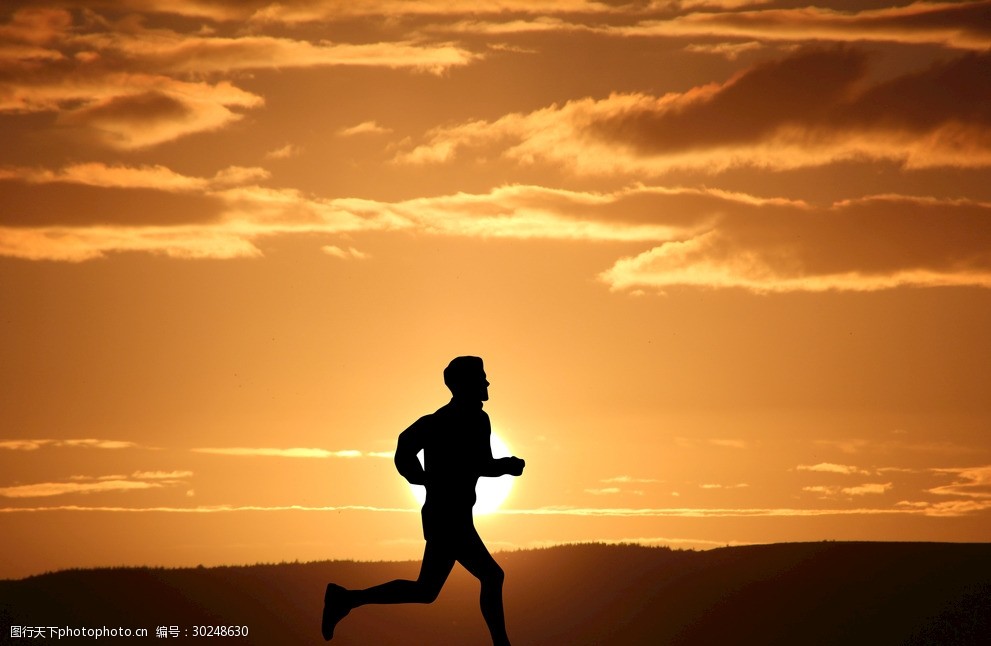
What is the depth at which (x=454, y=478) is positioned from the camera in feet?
47.4

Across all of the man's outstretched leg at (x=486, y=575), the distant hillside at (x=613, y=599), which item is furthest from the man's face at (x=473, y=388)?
the distant hillside at (x=613, y=599)

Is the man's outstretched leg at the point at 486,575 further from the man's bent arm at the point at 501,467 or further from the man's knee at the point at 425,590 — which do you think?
the man's bent arm at the point at 501,467

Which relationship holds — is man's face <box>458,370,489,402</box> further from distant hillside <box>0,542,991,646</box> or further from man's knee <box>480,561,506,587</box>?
distant hillside <box>0,542,991,646</box>

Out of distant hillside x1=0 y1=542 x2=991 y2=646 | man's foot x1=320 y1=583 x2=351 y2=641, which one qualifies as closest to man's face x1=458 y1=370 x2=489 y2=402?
man's foot x1=320 y1=583 x2=351 y2=641

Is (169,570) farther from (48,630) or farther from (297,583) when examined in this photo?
(48,630)

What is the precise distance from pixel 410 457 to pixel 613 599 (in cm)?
1275

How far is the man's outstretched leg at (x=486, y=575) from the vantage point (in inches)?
563

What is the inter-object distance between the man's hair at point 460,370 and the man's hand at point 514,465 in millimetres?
970

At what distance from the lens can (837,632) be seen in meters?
22.1

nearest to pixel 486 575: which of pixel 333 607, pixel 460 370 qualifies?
pixel 333 607

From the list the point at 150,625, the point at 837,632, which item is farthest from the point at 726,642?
the point at 150,625

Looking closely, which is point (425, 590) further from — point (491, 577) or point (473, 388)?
point (473, 388)

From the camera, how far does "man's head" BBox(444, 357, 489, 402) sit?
14.5 m

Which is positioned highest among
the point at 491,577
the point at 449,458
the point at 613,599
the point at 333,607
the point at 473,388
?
the point at 473,388
